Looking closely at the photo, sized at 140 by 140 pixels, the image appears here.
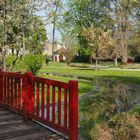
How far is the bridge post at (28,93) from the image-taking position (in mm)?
7007

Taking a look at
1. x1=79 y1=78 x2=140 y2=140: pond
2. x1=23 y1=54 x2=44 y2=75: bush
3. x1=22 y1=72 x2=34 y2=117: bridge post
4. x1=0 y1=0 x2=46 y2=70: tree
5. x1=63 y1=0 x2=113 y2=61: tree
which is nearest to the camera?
x1=22 y1=72 x2=34 y2=117: bridge post

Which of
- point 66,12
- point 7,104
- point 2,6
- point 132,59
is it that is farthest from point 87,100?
point 66,12

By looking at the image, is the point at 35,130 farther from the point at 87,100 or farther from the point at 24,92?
the point at 87,100

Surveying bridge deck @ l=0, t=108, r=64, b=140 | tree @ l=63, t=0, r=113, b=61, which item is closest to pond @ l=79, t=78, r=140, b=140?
bridge deck @ l=0, t=108, r=64, b=140

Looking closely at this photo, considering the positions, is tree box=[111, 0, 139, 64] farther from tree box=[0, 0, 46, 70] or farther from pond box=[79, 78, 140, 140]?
tree box=[0, 0, 46, 70]

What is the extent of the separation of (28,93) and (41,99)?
0.32 meters

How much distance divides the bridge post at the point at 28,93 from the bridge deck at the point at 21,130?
A: 285 millimetres

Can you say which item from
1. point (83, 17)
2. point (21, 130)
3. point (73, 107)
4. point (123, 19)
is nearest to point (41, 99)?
point (21, 130)

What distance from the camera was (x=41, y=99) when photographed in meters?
6.91

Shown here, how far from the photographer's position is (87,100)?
14148mm

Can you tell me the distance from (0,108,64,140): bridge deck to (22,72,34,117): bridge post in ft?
0.94

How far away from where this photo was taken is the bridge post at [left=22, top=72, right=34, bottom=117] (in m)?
7.01

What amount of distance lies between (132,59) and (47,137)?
5649 centimetres

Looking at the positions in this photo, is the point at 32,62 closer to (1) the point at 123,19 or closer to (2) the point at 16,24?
(2) the point at 16,24
